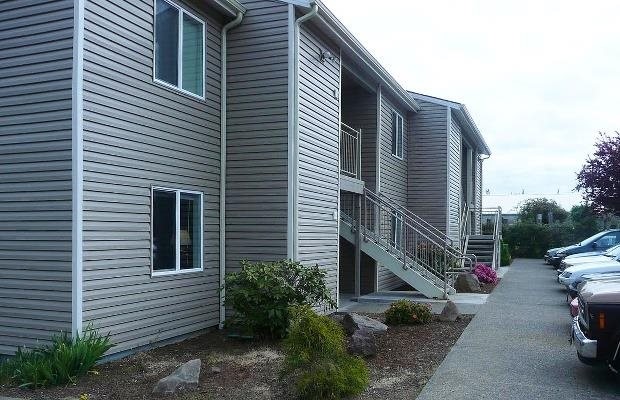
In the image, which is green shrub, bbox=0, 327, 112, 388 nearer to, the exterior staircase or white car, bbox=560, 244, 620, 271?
the exterior staircase

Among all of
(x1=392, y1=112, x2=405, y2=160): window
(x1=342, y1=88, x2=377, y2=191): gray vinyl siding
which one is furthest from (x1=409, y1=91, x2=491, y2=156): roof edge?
(x1=342, y1=88, x2=377, y2=191): gray vinyl siding

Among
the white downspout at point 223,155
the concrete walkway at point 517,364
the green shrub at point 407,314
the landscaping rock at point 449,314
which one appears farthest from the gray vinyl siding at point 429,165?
the white downspout at point 223,155

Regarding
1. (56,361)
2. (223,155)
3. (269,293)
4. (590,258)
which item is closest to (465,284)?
(590,258)

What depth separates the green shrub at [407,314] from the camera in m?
11.0

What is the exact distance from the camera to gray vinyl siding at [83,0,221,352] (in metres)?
8.02

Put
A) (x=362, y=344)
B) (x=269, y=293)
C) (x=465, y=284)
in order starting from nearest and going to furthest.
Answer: (x=362, y=344) → (x=269, y=293) → (x=465, y=284)

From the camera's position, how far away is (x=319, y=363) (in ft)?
20.7

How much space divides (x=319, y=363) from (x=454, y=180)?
15.9 metres

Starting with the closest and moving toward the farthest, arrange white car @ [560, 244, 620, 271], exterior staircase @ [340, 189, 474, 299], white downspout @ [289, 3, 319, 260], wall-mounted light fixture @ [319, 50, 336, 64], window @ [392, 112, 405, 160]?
white downspout @ [289, 3, 319, 260], wall-mounted light fixture @ [319, 50, 336, 64], exterior staircase @ [340, 189, 474, 299], white car @ [560, 244, 620, 271], window @ [392, 112, 405, 160]

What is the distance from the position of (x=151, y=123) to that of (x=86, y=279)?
104 inches

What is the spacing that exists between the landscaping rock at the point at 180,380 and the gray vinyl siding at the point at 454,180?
14.5 metres

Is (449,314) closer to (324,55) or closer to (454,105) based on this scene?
(324,55)

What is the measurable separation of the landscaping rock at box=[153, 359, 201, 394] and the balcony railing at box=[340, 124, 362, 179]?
8112 millimetres

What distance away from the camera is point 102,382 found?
732 cm
